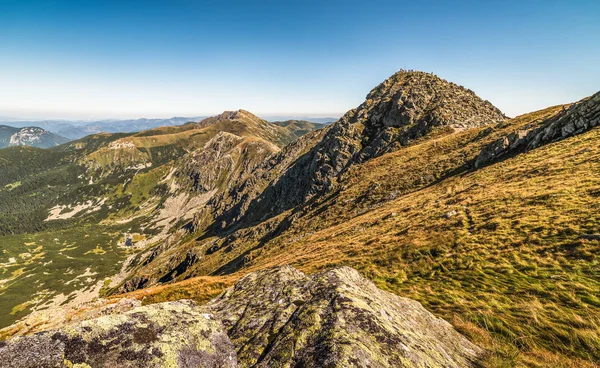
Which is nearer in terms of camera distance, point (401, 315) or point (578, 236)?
point (401, 315)

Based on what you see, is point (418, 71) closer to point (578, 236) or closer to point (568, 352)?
point (578, 236)

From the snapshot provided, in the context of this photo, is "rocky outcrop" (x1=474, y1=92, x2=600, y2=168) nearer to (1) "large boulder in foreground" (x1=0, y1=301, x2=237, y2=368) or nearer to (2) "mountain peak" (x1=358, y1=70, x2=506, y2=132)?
(2) "mountain peak" (x1=358, y1=70, x2=506, y2=132)

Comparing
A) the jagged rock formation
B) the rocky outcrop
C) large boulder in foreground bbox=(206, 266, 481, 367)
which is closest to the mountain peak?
the jagged rock formation

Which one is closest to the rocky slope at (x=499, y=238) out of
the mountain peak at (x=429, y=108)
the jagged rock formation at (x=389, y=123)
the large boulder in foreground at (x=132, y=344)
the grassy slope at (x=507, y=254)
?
the grassy slope at (x=507, y=254)

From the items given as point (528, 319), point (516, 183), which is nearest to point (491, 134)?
point (516, 183)

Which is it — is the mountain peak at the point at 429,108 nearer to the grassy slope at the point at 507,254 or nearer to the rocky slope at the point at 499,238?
the rocky slope at the point at 499,238
